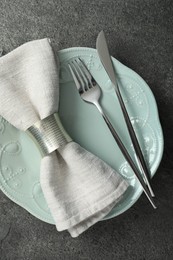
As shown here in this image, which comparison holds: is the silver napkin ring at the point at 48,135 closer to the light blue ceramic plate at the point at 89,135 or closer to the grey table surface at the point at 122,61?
the light blue ceramic plate at the point at 89,135

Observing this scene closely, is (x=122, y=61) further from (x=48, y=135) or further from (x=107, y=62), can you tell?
(x=48, y=135)

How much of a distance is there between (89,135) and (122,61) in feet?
0.42

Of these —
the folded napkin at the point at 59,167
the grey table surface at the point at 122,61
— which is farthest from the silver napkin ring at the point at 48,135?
the grey table surface at the point at 122,61

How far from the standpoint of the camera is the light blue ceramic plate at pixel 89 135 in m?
0.49

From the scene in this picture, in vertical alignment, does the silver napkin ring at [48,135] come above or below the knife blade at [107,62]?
below

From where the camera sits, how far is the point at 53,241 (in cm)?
56

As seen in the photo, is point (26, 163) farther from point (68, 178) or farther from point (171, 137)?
point (171, 137)

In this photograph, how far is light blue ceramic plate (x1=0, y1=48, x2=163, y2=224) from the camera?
1.62 ft

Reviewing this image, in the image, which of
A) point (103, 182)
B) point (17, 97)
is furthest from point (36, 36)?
point (103, 182)

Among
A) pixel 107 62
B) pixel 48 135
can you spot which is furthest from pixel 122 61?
pixel 48 135

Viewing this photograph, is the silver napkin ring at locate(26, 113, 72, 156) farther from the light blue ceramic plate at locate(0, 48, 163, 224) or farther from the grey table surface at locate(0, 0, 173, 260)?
the grey table surface at locate(0, 0, 173, 260)

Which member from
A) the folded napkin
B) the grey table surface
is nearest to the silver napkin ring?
the folded napkin

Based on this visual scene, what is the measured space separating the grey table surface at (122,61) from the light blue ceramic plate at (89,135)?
6 cm

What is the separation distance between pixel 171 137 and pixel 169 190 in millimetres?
77
